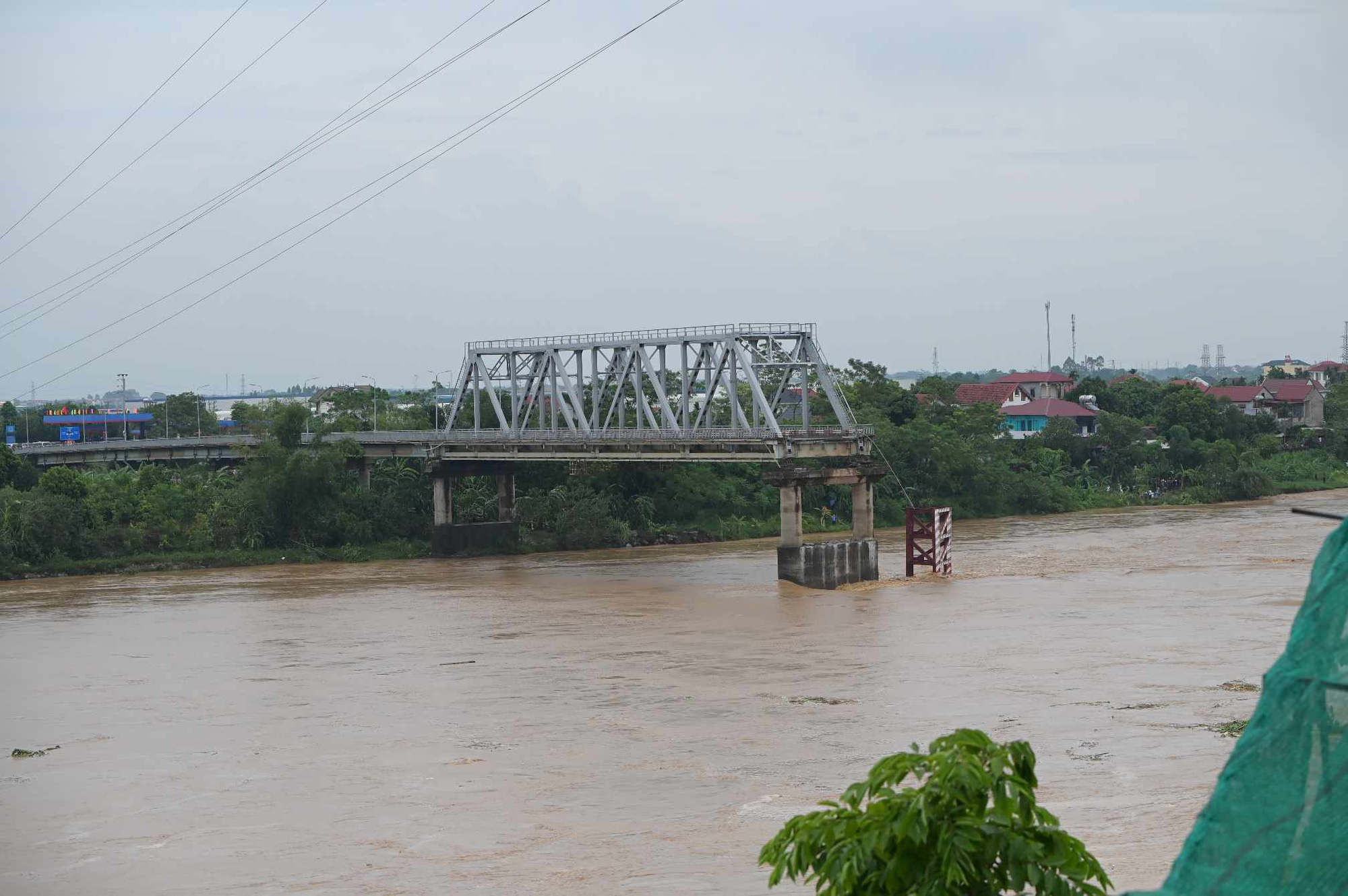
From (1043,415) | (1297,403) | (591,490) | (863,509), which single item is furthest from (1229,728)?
(1297,403)

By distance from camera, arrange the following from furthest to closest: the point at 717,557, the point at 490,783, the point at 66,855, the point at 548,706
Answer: the point at 717,557 < the point at 548,706 < the point at 490,783 < the point at 66,855

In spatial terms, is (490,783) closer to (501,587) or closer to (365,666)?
(365,666)

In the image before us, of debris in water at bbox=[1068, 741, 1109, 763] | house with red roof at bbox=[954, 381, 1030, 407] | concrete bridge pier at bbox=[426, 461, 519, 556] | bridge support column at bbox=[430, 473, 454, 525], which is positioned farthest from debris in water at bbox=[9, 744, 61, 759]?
house with red roof at bbox=[954, 381, 1030, 407]

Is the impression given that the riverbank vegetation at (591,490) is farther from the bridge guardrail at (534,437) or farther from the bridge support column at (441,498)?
the bridge guardrail at (534,437)

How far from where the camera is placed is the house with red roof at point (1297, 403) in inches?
4124

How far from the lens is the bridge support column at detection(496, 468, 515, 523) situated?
64375 mm

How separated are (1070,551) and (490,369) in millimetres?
27100

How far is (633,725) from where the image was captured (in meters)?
22.6

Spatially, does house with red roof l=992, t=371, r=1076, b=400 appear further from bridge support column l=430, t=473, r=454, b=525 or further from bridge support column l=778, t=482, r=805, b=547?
bridge support column l=778, t=482, r=805, b=547

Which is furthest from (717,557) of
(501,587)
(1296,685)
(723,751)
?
(1296,685)

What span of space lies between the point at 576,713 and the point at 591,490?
41.1 m

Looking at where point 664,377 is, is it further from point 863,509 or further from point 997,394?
point 997,394

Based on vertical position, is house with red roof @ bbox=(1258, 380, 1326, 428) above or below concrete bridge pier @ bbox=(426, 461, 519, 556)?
above

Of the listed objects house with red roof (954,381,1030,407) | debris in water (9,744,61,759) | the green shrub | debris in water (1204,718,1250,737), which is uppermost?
house with red roof (954,381,1030,407)
